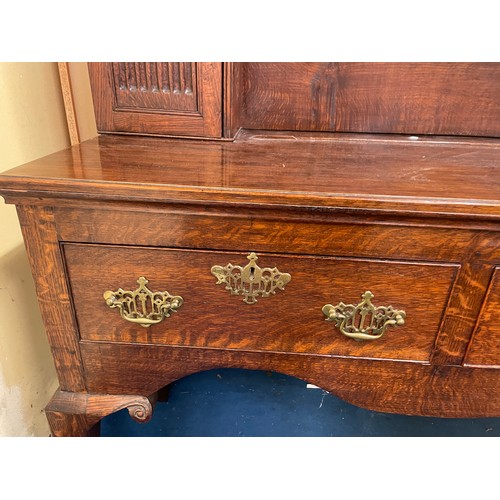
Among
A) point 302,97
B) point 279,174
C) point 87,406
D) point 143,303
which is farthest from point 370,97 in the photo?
point 87,406

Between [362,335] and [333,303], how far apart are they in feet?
0.21

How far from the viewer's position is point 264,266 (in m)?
0.56

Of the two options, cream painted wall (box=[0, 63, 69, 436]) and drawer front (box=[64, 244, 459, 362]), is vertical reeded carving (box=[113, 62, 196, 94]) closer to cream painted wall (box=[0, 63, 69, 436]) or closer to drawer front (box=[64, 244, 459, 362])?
cream painted wall (box=[0, 63, 69, 436])

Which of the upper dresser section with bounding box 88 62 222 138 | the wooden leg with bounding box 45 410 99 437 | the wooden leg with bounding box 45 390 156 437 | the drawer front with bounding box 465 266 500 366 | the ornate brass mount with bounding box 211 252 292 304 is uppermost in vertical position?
the upper dresser section with bounding box 88 62 222 138

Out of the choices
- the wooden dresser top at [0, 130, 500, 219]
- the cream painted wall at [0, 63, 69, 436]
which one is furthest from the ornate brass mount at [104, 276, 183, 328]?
the cream painted wall at [0, 63, 69, 436]

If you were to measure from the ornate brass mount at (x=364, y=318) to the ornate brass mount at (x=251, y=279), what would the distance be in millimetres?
85

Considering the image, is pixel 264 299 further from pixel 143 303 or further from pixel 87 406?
pixel 87 406

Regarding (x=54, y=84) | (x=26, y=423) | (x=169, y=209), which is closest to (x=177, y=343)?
(x=169, y=209)

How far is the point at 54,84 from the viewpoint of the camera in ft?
2.98

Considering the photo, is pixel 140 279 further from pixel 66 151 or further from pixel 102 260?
pixel 66 151

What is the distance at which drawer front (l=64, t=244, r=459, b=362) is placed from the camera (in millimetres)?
553

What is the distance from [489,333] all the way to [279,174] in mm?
398

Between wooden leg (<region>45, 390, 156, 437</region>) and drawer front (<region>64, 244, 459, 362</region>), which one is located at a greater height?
drawer front (<region>64, 244, 459, 362</region>)

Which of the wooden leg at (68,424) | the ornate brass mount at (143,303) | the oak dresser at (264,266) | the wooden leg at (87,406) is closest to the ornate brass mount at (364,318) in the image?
the oak dresser at (264,266)
